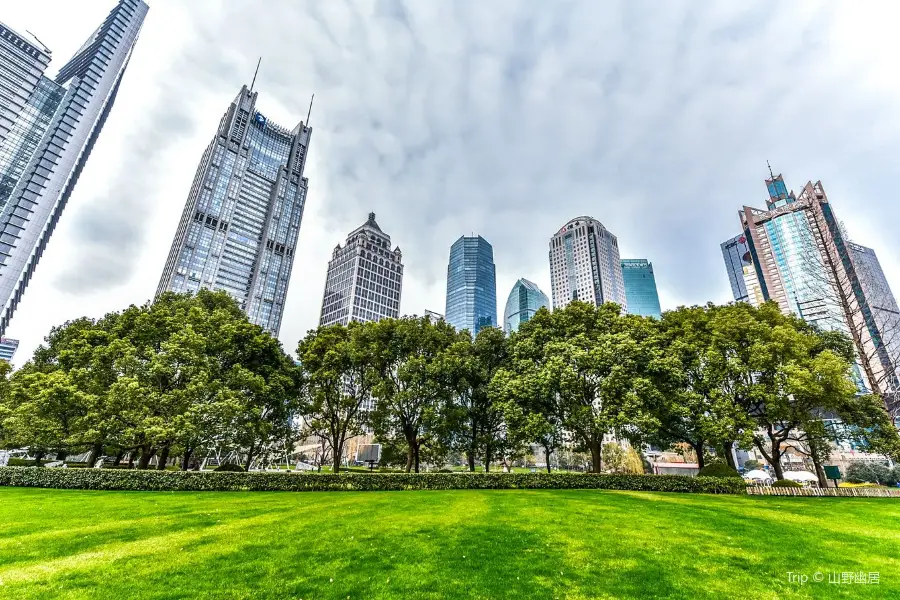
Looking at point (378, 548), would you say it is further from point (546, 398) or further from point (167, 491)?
point (546, 398)

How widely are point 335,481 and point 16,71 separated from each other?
152656mm

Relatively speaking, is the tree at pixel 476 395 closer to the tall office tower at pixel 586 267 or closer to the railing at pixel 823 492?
the railing at pixel 823 492

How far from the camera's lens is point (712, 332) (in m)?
29.2

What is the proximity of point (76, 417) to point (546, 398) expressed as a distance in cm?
3218

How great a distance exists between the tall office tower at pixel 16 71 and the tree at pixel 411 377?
131m

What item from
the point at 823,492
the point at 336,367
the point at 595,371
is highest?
the point at 336,367

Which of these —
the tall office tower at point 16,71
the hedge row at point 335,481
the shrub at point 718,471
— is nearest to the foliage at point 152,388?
the hedge row at point 335,481

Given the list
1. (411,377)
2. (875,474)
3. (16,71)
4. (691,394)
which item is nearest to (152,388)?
(411,377)

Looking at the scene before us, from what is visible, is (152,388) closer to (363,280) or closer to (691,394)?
(691,394)

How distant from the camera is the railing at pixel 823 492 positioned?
2381 centimetres

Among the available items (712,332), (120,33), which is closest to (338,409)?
(712,332)

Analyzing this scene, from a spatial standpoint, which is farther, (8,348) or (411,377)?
(8,348)

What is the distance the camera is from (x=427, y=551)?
952cm

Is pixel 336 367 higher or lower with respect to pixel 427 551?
higher
